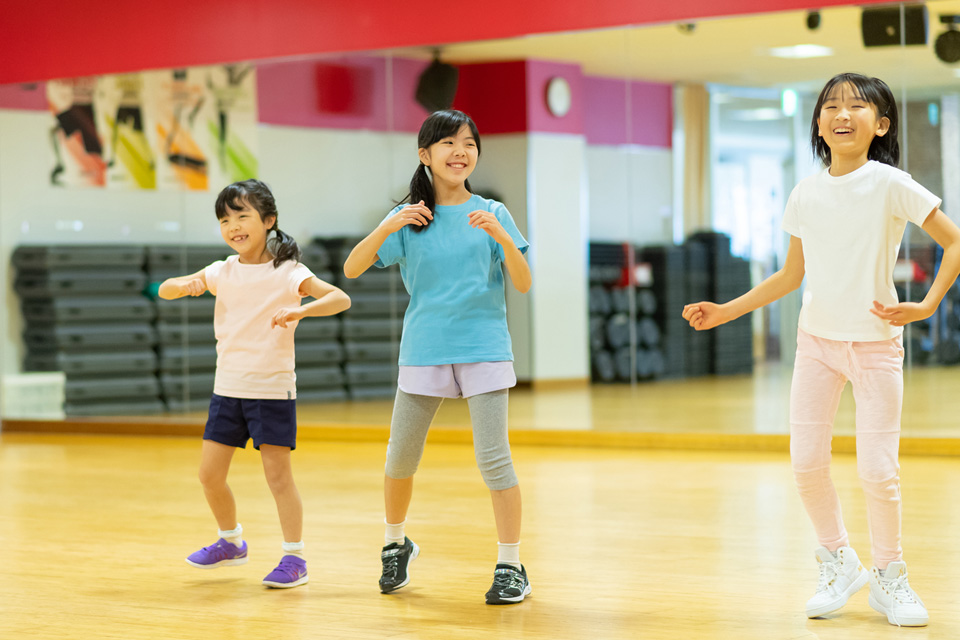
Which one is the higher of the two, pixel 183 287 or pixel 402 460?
pixel 183 287

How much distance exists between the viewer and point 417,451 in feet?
10.4

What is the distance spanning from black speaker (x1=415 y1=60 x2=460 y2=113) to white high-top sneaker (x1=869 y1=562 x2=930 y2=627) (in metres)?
4.83

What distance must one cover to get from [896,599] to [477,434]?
42.0 inches

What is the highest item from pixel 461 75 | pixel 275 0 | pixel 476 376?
pixel 275 0

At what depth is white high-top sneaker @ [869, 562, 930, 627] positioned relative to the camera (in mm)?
2674

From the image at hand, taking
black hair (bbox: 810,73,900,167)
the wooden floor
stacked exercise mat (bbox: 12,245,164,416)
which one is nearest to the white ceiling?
the wooden floor

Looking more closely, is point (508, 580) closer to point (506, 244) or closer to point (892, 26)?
point (506, 244)

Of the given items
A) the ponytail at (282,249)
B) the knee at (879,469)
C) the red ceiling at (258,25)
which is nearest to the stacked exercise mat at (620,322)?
the red ceiling at (258,25)

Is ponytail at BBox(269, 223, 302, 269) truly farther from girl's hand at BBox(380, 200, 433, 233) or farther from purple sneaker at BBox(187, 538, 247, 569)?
purple sneaker at BBox(187, 538, 247, 569)

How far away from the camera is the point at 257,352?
332cm

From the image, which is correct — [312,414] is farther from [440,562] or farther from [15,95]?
[440,562]

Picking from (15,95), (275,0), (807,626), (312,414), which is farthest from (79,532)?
(15,95)

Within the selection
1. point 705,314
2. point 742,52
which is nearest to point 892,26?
point 742,52

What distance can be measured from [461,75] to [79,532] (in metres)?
4.02
